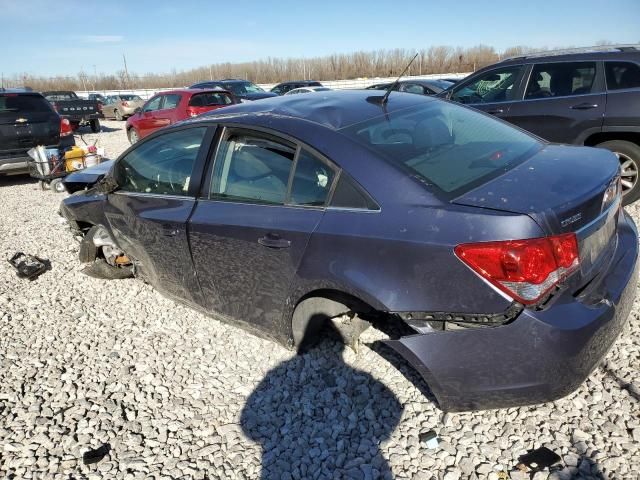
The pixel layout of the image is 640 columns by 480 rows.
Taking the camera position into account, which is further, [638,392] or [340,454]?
[638,392]

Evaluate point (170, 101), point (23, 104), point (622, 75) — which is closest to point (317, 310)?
point (622, 75)

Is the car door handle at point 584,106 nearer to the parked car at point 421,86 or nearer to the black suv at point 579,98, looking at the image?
the black suv at point 579,98

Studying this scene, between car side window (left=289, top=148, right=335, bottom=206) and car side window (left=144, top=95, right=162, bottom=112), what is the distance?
12119 mm

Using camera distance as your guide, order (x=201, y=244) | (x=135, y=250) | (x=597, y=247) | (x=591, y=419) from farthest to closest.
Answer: (x=135, y=250) → (x=201, y=244) → (x=591, y=419) → (x=597, y=247)

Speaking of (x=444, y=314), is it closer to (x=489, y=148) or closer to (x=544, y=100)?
(x=489, y=148)

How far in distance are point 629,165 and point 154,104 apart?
39.7ft

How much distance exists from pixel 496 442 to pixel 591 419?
0.53 metres

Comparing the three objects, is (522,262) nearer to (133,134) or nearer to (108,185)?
(108,185)

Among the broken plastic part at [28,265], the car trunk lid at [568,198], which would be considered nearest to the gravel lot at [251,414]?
the car trunk lid at [568,198]

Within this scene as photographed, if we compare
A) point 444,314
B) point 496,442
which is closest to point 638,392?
point 496,442

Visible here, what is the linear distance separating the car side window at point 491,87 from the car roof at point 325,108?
3.32 meters

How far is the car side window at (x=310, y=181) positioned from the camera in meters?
2.43

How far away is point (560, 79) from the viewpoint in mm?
5590

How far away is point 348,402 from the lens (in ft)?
8.72
